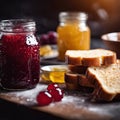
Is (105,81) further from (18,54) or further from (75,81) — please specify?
(18,54)

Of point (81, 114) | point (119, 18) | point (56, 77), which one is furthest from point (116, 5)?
point (81, 114)

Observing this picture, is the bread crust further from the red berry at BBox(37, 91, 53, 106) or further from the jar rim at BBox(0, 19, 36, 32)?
the jar rim at BBox(0, 19, 36, 32)

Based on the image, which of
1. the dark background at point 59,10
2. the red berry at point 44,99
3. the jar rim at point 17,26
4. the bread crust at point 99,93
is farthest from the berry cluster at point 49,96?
the dark background at point 59,10

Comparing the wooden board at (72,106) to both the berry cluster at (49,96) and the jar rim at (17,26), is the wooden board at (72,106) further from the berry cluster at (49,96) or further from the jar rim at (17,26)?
the jar rim at (17,26)

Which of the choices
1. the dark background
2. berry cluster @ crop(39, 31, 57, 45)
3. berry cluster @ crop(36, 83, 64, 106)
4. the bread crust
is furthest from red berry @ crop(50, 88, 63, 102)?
the dark background

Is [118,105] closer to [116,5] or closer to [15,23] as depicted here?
[15,23]

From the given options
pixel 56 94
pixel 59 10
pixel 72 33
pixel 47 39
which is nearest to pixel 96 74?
pixel 56 94
